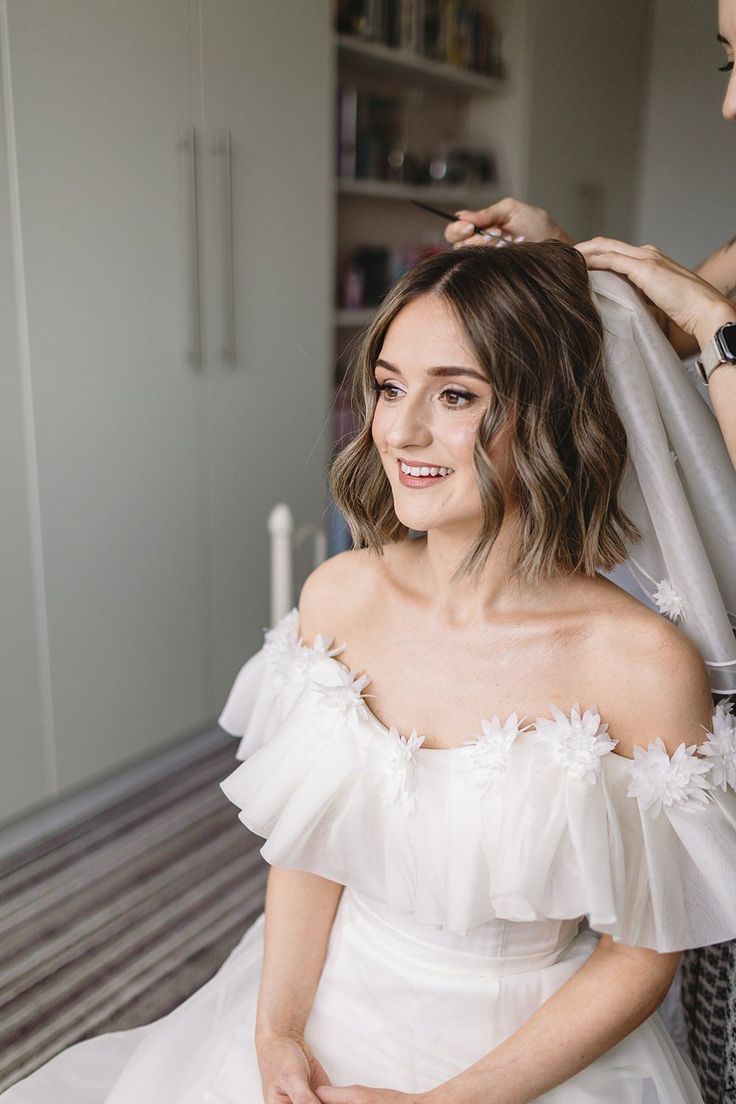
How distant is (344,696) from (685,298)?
1.89 feet

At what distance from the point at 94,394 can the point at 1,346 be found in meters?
0.26

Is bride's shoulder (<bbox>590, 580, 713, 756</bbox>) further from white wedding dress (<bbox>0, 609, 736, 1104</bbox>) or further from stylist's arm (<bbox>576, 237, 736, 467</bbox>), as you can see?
stylist's arm (<bbox>576, 237, 736, 467</bbox>)

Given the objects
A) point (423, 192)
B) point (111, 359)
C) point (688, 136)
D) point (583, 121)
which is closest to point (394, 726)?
point (111, 359)

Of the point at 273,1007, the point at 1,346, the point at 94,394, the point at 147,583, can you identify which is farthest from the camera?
the point at 147,583

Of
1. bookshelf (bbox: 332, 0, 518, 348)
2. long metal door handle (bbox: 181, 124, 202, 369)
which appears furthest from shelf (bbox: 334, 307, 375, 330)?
long metal door handle (bbox: 181, 124, 202, 369)

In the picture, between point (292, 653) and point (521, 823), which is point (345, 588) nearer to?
point (292, 653)

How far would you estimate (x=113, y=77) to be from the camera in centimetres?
208

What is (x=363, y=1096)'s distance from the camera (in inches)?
37.0

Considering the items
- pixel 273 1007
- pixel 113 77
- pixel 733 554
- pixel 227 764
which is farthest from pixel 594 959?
pixel 113 77

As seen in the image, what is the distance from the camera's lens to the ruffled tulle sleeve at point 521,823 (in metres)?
0.93

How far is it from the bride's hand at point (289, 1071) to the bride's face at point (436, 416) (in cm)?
58

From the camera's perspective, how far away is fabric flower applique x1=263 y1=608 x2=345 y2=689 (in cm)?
117

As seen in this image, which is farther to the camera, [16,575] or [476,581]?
[16,575]

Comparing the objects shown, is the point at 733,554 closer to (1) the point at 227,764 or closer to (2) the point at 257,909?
(2) the point at 257,909
